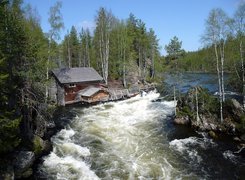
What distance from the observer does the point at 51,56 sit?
47.1 metres

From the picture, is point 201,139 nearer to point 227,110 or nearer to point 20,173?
point 227,110

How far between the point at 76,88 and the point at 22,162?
1148 inches

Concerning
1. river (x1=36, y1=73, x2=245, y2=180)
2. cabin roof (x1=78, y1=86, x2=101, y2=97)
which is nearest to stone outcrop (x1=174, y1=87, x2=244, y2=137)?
river (x1=36, y1=73, x2=245, y2=180)

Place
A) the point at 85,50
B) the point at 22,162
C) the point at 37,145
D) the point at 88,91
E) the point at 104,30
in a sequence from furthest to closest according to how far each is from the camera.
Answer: the point at 85,50 < the point at 104,30 < the point at 88,91 < the point at 37,145 < the point at 22,162

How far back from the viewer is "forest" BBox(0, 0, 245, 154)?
2015 cm

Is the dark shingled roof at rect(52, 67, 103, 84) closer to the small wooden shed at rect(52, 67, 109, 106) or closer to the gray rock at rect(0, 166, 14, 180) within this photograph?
the small wooden shed at rect(52, 67, 109, 106)

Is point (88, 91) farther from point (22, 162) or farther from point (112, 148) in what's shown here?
point (22, 162)

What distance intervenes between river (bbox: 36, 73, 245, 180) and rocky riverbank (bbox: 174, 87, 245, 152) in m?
1.34

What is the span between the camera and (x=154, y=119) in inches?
1356

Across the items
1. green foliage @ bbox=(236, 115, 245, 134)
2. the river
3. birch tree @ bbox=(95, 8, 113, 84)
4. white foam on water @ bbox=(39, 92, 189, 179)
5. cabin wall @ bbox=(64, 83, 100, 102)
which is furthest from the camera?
birch tree @ bbox=(95, 8, 113, 84)

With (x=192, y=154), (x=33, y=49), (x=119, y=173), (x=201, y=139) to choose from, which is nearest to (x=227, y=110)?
(x=201, y=139)

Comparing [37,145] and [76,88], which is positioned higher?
[76,88]

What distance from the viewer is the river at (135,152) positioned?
2005cm

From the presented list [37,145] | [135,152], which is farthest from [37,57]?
[135,152]
